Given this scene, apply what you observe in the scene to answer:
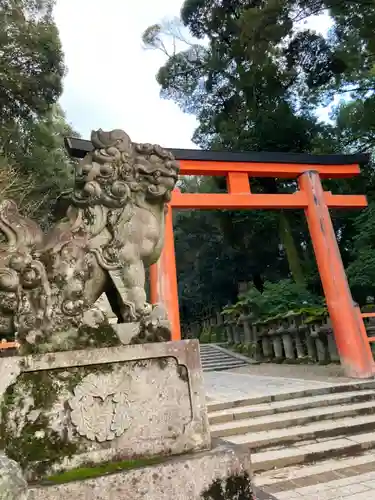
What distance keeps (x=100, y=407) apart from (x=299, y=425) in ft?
10.4

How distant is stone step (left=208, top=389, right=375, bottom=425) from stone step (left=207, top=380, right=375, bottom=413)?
66mm

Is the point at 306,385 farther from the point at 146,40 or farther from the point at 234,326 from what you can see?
the point at 146,40

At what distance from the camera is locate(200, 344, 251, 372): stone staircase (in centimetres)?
1159

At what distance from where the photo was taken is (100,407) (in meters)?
1.98

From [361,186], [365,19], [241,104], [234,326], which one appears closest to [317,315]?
[234,326]

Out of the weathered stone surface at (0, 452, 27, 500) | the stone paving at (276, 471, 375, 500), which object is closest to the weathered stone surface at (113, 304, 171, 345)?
the weathered stone surface at (0, 452, 27, 500)

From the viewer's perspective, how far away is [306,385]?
5.81 metres

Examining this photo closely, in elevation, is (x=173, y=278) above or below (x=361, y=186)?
below

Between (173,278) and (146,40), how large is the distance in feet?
60.5

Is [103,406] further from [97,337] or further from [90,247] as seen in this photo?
[90,247]

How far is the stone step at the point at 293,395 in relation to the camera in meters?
4.77

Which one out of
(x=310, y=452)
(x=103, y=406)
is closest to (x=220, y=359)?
(x=310, y=452)

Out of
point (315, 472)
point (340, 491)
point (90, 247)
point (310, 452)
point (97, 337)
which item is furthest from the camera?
point (310, 452)

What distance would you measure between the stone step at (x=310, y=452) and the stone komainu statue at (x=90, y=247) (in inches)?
87.8
